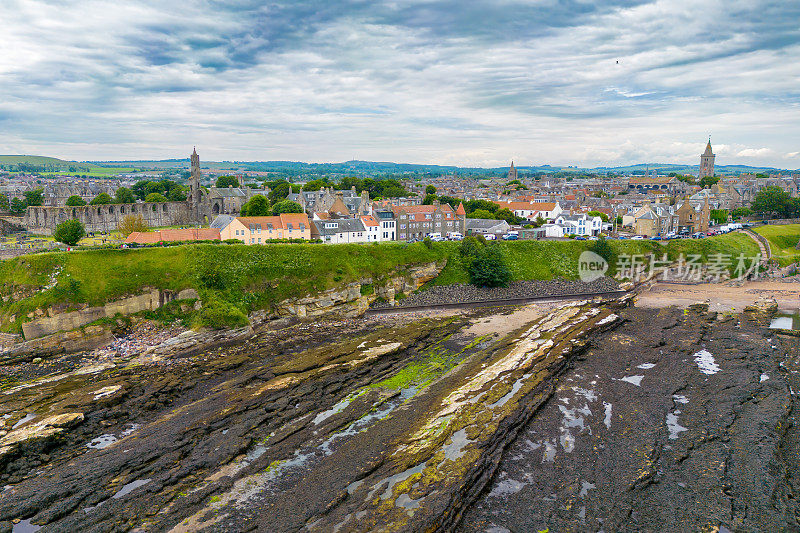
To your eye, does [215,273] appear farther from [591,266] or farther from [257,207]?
[591,266]

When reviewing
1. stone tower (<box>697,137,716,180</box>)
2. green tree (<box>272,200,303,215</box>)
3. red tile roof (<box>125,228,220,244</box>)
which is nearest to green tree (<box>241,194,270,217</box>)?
green tree (<box>272,200,303,215</box>)

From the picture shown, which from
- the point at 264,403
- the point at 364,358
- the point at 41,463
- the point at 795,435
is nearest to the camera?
the point at 41,463

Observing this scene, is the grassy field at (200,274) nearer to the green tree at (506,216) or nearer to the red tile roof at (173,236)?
the red tile roof at (173,236)

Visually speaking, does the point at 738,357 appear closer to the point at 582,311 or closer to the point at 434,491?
the point at 582,311

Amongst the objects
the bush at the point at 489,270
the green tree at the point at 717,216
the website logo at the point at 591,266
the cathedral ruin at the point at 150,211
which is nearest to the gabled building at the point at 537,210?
the website logo at the point at 591,266

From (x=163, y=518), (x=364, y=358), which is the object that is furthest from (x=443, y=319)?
(x=163, y=518)

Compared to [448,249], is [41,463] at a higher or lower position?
lower

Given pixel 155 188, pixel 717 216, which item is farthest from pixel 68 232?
pixel 717 216

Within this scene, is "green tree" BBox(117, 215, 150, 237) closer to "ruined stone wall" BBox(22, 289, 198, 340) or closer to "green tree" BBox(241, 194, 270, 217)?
"green tree" BBox(241, 194, 270, 217)
